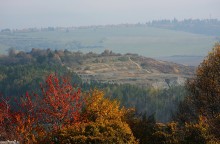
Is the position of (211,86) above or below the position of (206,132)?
above

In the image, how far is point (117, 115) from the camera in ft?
155

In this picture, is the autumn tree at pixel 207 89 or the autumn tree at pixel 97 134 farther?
the autumn tree at pixel 207 89

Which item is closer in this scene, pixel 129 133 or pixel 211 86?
pixel 129 133

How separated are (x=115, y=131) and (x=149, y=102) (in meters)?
158

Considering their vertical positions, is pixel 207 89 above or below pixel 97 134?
above

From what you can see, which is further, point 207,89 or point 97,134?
point 207,89

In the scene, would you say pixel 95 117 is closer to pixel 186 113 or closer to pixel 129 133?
pixel 129 133

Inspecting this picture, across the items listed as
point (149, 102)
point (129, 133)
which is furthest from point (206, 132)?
point (149, 102)

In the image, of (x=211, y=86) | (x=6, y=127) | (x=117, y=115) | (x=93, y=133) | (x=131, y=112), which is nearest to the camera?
(x=93, y=133)

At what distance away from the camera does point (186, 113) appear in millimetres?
59156

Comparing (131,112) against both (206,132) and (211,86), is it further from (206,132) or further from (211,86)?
(206,132)

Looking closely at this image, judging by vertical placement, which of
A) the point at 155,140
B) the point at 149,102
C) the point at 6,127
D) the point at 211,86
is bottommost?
the point at 149,102

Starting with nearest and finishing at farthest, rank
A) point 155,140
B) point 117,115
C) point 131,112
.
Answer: point 155,140 < point 117,115 < point 131,112

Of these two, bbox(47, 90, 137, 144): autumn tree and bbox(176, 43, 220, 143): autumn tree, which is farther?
bbox(176, 43, 220, 143): autumn tree
